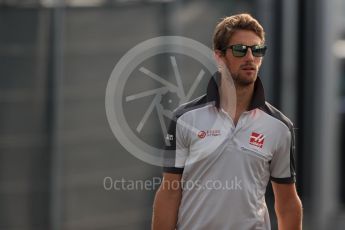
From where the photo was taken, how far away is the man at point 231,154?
7.45 ft

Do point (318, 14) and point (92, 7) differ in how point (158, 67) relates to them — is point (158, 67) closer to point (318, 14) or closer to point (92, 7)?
point (92, 7)

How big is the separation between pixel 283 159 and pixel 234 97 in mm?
243

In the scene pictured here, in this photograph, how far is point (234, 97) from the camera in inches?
93.8

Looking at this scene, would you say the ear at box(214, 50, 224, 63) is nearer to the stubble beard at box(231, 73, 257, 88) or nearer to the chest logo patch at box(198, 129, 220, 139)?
the stubble beard at box(231, 73, 257, 88)

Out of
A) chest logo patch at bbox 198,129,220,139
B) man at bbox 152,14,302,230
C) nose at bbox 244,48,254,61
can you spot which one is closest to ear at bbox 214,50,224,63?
man at bbox 152,14,302,230

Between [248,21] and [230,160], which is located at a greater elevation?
[248,21]

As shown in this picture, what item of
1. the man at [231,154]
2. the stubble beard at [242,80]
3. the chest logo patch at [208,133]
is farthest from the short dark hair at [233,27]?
the chest logo patch at [208,133]

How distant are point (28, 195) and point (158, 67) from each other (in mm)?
1297

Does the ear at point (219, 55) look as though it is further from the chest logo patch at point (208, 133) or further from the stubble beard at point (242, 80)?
the chest logo patch at point (208, 133)

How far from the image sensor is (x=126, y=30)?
5559 mm

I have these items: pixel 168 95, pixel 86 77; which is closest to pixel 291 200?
pixel 168 95

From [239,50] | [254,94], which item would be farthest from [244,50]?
[254,94]

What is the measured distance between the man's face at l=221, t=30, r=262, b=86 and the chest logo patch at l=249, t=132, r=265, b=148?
16 centimetres

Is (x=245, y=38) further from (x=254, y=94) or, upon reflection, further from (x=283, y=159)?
(x=283, y=159)
